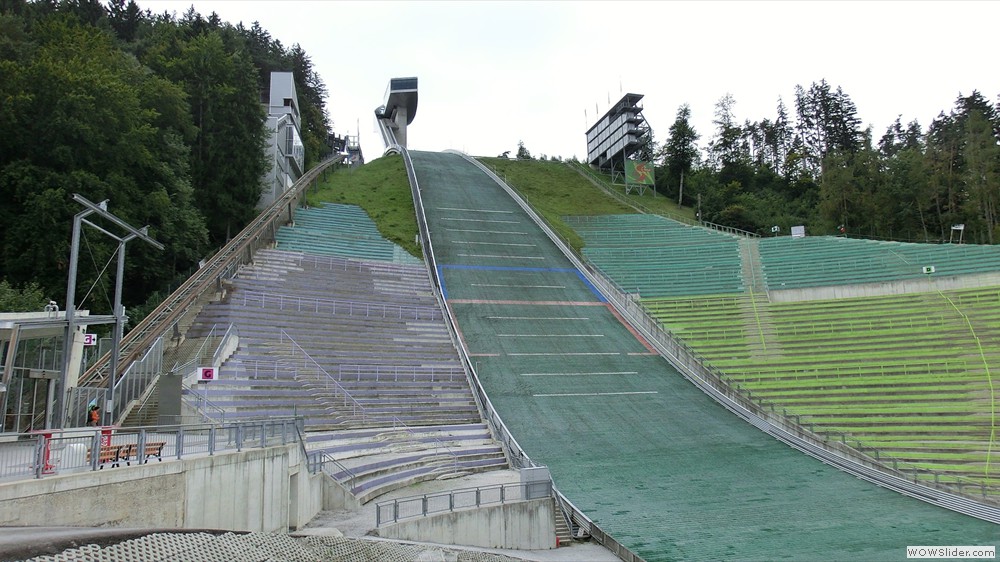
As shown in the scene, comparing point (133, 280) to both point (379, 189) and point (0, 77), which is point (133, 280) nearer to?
point (0, 77)

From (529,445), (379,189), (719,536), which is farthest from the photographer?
(379,189)

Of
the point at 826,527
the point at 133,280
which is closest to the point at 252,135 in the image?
the point at 133,280

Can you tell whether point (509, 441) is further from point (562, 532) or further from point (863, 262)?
point (863, 262)

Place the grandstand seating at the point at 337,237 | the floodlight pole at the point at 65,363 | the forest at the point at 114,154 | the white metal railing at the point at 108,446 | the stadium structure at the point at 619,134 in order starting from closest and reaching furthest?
the white metal railing at the point at 108,446, the floodlight pole at the point at 65,363, the forest at the point at 114,154, the grandstand seating at the point at 337,237, the stadium structure at the point at 619,134

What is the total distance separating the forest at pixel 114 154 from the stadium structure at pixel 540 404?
371cm

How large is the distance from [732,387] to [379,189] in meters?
36.2

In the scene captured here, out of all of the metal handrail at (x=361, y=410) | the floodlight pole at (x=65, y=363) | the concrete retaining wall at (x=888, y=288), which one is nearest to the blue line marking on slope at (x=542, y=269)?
the concrete retaining wall at (x=888, y=288)

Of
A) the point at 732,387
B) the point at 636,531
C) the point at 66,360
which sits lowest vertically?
the point at 636,531

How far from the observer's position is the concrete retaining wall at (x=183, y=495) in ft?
25.5

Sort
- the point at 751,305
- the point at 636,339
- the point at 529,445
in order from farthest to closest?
the point at 751,305
the point at 636,339
the point at 529,445

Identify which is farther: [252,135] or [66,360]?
[252,135]

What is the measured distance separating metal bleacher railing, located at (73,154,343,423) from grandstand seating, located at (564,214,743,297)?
18853 mm

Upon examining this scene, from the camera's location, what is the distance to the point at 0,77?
2702 centimetres

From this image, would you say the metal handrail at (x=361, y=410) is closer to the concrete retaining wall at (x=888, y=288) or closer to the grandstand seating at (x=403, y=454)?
the grandstand seating at (x=403, y=454)
